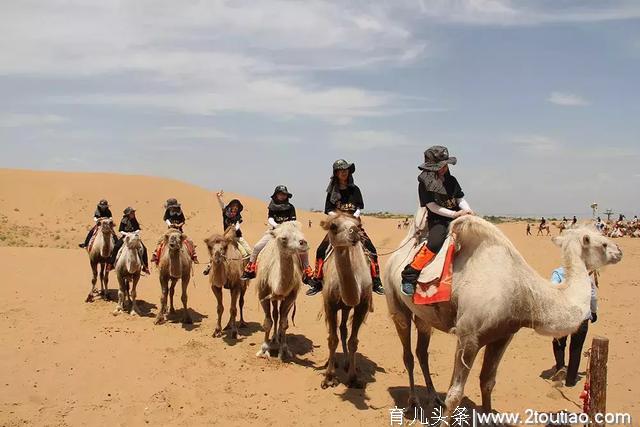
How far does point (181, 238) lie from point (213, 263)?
5.04 ft

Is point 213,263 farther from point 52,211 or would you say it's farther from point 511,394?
point 52,211

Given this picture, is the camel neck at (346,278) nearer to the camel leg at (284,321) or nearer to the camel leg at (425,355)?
the camel leg at (425,355)

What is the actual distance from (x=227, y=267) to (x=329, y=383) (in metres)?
3.55

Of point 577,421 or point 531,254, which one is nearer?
point 577,421

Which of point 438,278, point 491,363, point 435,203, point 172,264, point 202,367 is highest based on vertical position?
point 435,203

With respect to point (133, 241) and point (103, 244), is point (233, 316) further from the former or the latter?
point (103, 244)

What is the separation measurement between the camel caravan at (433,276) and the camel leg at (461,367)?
1 cm

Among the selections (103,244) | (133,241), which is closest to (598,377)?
(133,241)

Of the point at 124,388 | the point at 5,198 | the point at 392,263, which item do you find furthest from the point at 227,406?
the point at 5,198

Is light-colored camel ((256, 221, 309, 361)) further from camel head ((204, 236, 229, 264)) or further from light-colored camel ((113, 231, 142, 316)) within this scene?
light-colored camel ((113, 231, 142, 316))

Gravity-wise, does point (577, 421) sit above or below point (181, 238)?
below

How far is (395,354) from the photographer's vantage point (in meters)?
9.87

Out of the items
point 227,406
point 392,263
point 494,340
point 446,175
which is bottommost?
point 227,406

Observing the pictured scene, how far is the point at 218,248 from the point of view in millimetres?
10047
